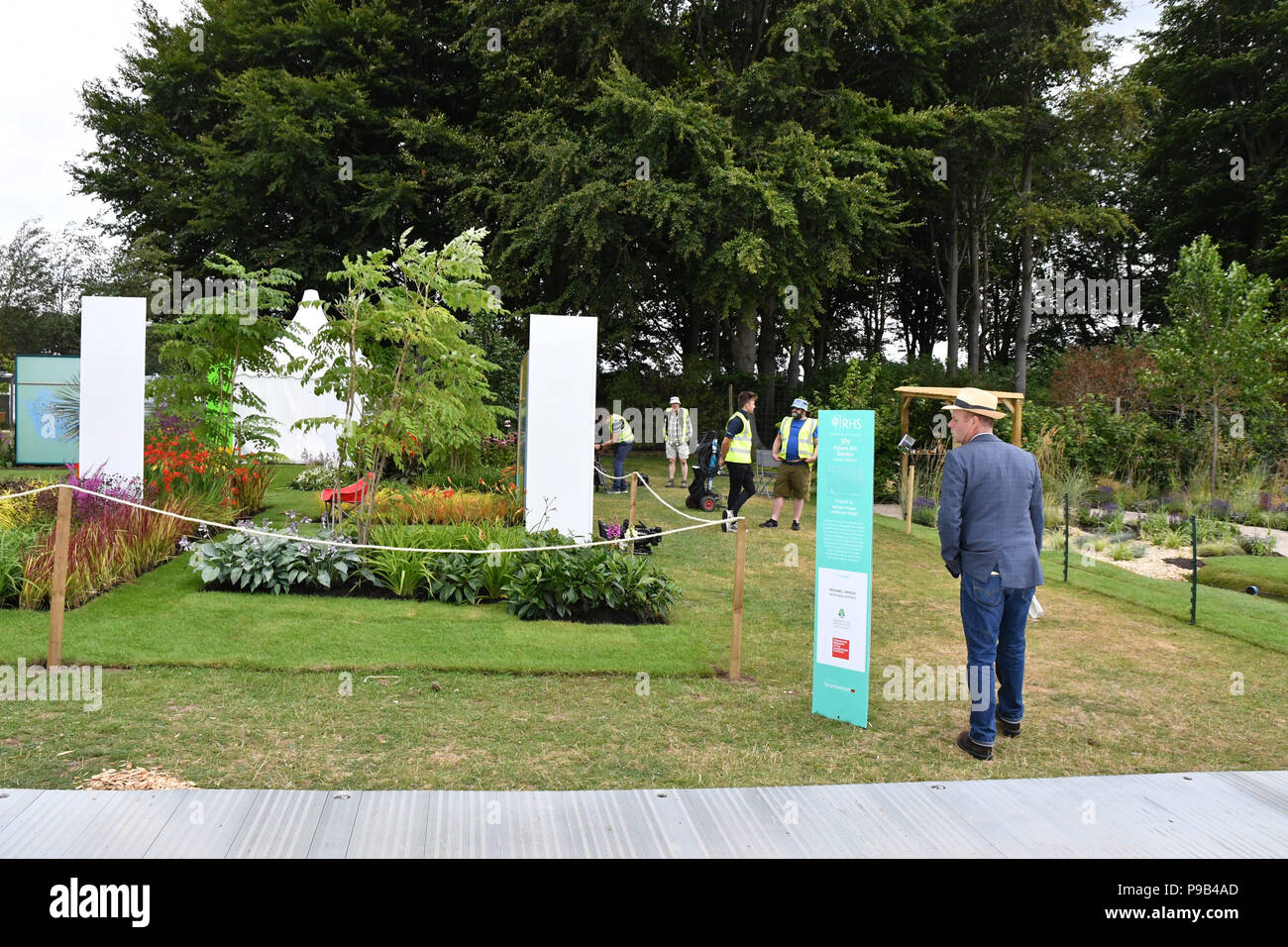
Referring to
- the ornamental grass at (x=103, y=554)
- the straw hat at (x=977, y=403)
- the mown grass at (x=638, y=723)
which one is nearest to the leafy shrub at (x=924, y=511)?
the mown grass at (x=638, y=723)

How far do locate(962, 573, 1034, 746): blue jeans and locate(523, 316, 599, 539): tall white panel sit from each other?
561 cm

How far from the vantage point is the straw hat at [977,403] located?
5.39m

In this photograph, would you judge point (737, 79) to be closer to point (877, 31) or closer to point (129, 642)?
point (877, 31)

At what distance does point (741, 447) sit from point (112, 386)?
8.37 metres

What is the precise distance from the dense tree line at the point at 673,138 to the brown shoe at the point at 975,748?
18.6m

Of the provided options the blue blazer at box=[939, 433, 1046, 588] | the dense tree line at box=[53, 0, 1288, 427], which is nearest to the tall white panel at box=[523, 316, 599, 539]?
the blue blazer at box=[939, 433, 1046, 588]

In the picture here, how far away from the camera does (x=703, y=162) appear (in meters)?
23.2

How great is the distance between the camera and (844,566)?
18.9ft

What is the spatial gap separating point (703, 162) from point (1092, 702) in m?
19.4

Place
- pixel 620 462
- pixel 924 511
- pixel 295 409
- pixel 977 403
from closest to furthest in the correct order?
pixel 977 403 < pixel 924 511 < pixel 620 462 < pixel 295 409

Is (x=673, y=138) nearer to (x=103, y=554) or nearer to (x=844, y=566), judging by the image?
(x=103, y=554)

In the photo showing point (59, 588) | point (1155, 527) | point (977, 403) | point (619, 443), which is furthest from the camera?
point (619, 443)

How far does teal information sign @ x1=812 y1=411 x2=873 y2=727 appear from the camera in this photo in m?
5.65

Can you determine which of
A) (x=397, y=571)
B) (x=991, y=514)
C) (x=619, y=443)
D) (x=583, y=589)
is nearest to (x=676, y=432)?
(x=619, y=443)
